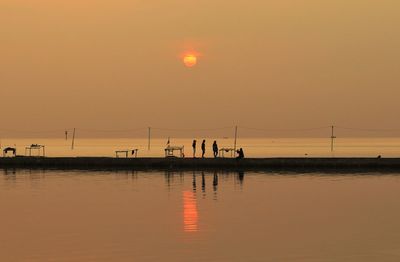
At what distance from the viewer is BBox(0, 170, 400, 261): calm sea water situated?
28.5 metres

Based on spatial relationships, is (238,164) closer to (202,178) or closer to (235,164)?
(235,164)

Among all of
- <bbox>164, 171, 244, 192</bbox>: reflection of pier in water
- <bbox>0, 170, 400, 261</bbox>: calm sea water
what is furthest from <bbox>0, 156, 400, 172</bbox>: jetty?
<bbox>0, 170, 400, 261</bbox>: calm sea water

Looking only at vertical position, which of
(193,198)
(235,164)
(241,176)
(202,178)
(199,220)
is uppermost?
(235,164)

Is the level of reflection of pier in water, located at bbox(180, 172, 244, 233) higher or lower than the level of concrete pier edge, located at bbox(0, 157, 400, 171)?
lower

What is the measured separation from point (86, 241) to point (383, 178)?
43391 mm

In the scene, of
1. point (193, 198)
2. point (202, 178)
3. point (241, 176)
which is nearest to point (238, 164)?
point (241, 176)

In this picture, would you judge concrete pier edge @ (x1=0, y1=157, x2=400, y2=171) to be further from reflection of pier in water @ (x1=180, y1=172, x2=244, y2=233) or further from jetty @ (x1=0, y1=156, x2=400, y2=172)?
reflection of pier in water @ (x1=180, y1=172, x2=244, y2=233)

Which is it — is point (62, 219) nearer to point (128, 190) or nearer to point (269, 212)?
point (269, 212)

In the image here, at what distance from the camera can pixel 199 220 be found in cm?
3728

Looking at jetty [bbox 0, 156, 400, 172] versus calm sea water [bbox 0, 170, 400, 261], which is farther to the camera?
jetty [bbox 0, 156, 400, 172]

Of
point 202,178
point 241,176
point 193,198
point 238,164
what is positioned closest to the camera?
point 193,198

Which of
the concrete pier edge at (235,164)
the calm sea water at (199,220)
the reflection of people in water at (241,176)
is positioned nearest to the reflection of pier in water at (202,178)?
the reflection of people in water at (241,176)

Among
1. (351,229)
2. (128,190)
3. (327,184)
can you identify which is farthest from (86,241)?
(327,184)

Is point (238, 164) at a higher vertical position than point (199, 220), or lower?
higher
